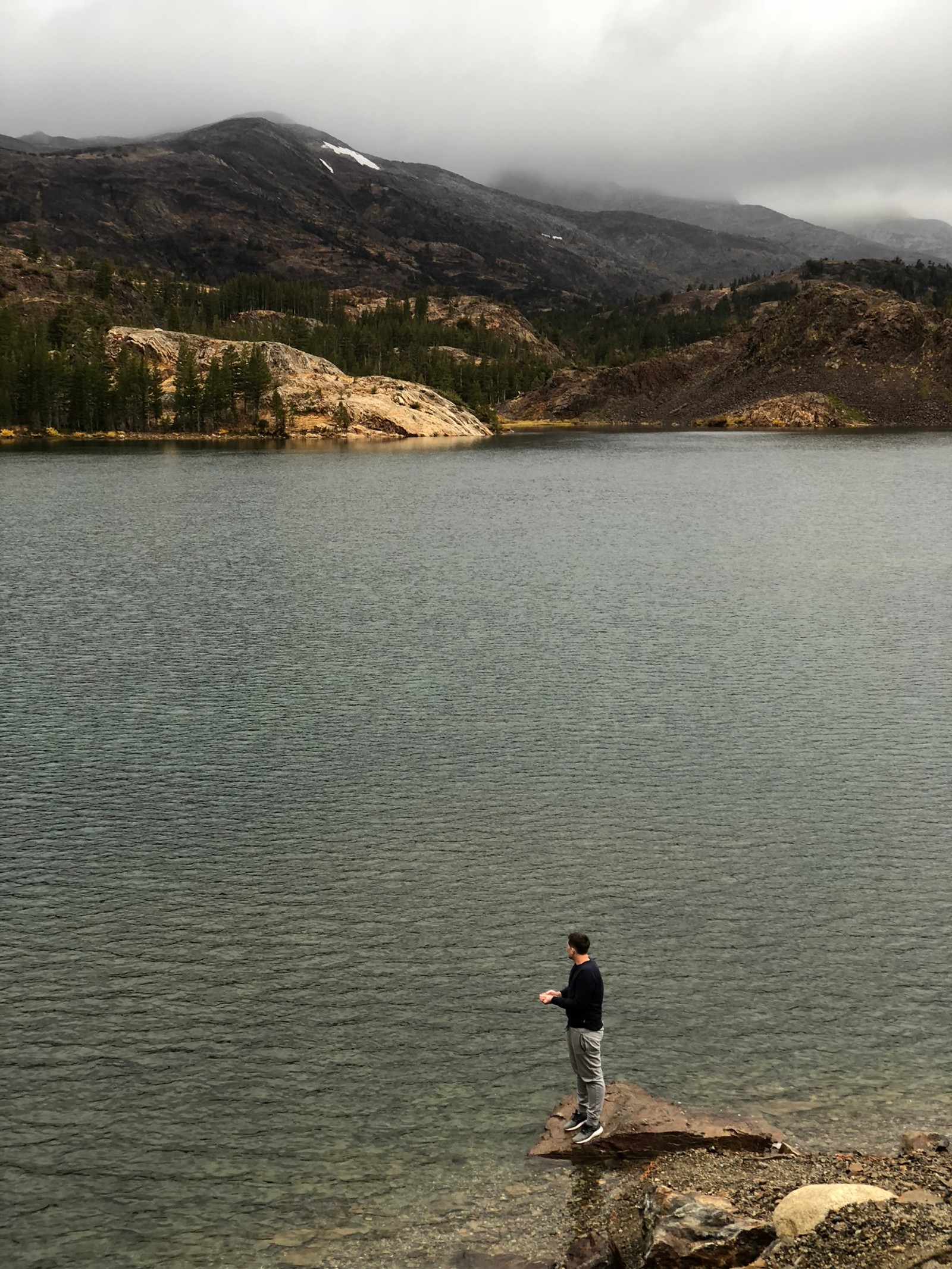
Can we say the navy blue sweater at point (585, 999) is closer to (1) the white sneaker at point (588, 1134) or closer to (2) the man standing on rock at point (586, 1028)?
(2) the man standing on rock at point (586, 1028)

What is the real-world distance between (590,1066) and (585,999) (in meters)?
1.27

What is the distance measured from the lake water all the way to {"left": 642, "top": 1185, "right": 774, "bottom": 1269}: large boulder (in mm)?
3397

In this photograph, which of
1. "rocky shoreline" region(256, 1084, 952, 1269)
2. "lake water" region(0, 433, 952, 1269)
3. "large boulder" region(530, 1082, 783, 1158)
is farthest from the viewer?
"lake water" region(0, 433, 952, 1269)

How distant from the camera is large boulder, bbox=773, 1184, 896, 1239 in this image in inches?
574

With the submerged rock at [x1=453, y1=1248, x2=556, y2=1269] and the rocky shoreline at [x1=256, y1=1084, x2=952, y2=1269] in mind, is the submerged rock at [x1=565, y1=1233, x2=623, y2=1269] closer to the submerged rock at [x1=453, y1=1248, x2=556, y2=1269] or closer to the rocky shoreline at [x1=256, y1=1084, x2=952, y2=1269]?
the rocky shoreline at [x1=256, y1=1084, x2=952, y2=1269]

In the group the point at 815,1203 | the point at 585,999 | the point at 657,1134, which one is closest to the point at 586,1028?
the point at 585,999

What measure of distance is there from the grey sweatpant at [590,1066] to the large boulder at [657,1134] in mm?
423

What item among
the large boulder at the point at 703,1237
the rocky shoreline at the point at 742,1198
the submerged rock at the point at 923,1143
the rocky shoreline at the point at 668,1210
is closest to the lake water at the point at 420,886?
the rocky shoreline at the point at 668,1210

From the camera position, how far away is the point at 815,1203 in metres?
14.9

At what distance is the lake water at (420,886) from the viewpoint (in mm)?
19234

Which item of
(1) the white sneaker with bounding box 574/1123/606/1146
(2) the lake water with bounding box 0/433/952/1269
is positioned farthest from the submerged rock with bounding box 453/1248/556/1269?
(1) the white sneaker with bounding box 574/1123/606/1146

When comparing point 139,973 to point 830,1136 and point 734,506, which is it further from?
point 734,506

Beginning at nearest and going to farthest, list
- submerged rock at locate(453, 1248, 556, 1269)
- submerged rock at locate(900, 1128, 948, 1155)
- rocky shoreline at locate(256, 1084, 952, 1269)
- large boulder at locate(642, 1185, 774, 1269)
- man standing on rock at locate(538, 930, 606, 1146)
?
rocky shoreline at locate(256, 1084, 952, 1269), large boulder at locate(642, 1185, 774, 1269), submerged rock at locate(453, 1248, 556, 1269), submerged rock at locate(900, 1128, 948, 1155), man standing on rock at locate(538, 930, 606, 1146)

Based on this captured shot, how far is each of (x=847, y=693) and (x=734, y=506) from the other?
254 feet
